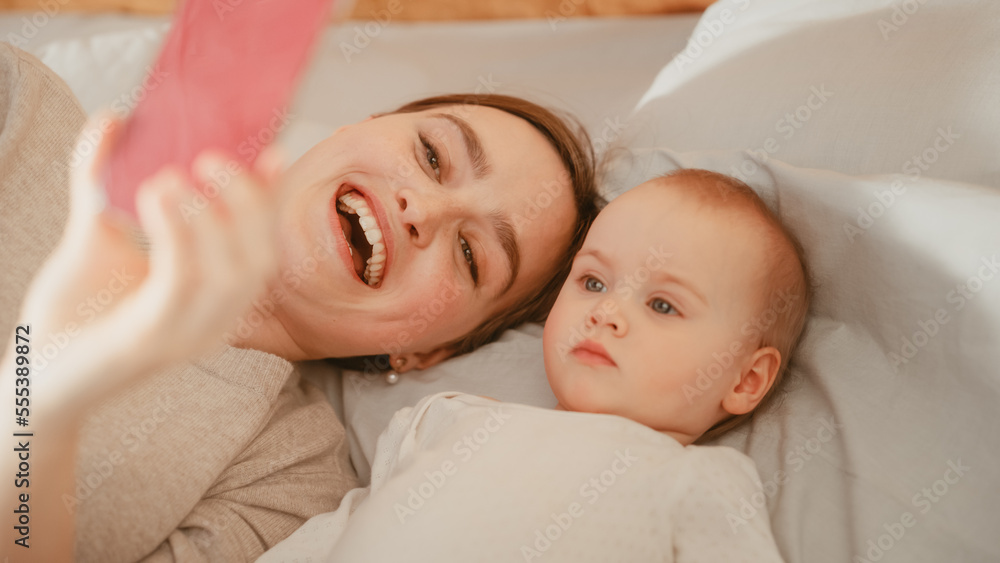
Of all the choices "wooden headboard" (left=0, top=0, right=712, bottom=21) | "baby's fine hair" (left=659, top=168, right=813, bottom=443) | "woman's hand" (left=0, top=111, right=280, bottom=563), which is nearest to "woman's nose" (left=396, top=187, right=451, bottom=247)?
"baby's fine hair" (left=659, top=168, right=813, bottom=443)

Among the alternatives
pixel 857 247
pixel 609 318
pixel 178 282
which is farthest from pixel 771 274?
pixel 178 282

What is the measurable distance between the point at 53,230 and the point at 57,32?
117 cm

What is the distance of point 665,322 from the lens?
0.89m

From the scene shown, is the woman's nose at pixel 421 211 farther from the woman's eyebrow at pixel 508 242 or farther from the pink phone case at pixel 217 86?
the pink phone case at pixel 217 86

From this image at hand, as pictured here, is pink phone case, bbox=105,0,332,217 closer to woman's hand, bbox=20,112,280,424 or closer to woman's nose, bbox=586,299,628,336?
woman's hand, bbox=20,112,280,424

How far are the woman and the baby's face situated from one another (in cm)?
27

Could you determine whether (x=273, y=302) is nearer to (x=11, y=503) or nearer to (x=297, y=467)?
(x=297, y=467)

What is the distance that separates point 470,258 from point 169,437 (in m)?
0.51

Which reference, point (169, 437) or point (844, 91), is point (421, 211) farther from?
point (844, 91)

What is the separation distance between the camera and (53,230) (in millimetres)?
1031

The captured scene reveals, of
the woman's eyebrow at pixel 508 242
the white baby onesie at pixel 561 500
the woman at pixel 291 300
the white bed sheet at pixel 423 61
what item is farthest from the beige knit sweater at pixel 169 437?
the white bed sheet at pixel 423 61

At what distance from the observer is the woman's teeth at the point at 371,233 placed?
3.48 feet

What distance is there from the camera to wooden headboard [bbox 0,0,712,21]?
1976 mm

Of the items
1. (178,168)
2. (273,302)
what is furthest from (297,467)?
(178,168)
